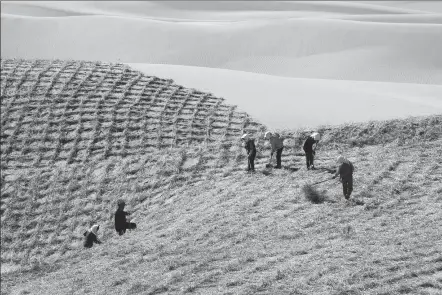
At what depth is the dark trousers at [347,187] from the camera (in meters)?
11.1

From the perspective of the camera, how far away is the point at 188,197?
12.9 metres

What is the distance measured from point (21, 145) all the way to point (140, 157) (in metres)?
2.86

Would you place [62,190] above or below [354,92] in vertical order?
below

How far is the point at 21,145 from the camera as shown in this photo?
51.1ft

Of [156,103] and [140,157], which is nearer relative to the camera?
[140,157]

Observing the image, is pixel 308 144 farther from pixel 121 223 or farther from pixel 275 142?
pixel 121 223

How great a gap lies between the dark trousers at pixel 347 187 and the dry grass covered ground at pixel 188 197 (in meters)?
0.15

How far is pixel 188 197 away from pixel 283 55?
1090 centimetres

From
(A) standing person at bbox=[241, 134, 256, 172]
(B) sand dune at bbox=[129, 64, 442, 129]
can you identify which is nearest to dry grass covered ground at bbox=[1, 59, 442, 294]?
(A) standing person at bbox=[241, 134, 256, 172]

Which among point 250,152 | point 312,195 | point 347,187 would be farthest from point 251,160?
point 347,187

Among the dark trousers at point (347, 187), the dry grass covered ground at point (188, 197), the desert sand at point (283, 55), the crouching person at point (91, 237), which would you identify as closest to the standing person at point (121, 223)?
the dry grass covered ground at point (188, 197)

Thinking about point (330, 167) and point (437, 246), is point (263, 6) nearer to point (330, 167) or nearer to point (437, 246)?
point (330, 167)

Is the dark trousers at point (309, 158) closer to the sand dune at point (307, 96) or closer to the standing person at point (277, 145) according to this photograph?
the standing person at point (277, 145)

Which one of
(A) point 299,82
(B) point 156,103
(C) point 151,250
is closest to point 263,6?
(A) point 299,82
